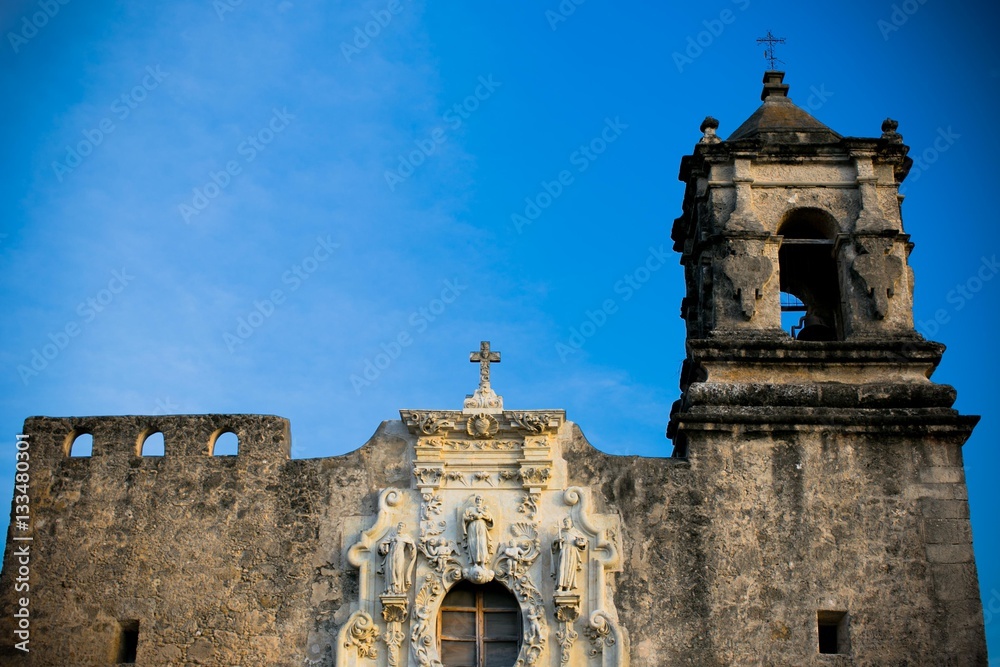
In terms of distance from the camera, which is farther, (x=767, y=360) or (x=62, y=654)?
(x=767, y=360)

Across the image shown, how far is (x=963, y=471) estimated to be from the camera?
54.1ft

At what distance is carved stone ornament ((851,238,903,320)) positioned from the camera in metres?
17.6

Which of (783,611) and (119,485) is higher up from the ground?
(119,485)

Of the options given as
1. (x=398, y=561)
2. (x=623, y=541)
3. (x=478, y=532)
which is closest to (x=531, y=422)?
(x=478, y=532)

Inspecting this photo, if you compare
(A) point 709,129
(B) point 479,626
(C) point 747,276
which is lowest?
(B) point 479,626

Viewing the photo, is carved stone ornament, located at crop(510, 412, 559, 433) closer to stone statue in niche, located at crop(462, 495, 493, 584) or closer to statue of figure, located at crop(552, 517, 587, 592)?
stone statue in niche, located at crop(462, 495, 493, 584)

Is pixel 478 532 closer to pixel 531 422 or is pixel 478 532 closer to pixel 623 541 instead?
pixel 531 422

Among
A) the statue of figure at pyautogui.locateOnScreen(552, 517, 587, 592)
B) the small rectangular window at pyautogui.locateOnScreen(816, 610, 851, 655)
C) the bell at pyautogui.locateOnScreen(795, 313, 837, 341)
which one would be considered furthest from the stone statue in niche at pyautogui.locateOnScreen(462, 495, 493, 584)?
the bell at pyautogui.locateOnScreen(795, 313, 837, 341)

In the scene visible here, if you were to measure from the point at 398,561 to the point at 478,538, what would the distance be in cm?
96

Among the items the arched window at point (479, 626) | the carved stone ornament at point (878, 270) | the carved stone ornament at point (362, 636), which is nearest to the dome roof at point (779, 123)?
the carved stone ornament at point (878, 270)

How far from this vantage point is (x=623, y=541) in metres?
16.2

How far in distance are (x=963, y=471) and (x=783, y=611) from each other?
2.87m

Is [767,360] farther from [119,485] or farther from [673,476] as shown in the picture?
[119,485]

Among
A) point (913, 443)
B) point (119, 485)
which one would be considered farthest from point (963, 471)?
point (119, 485)
